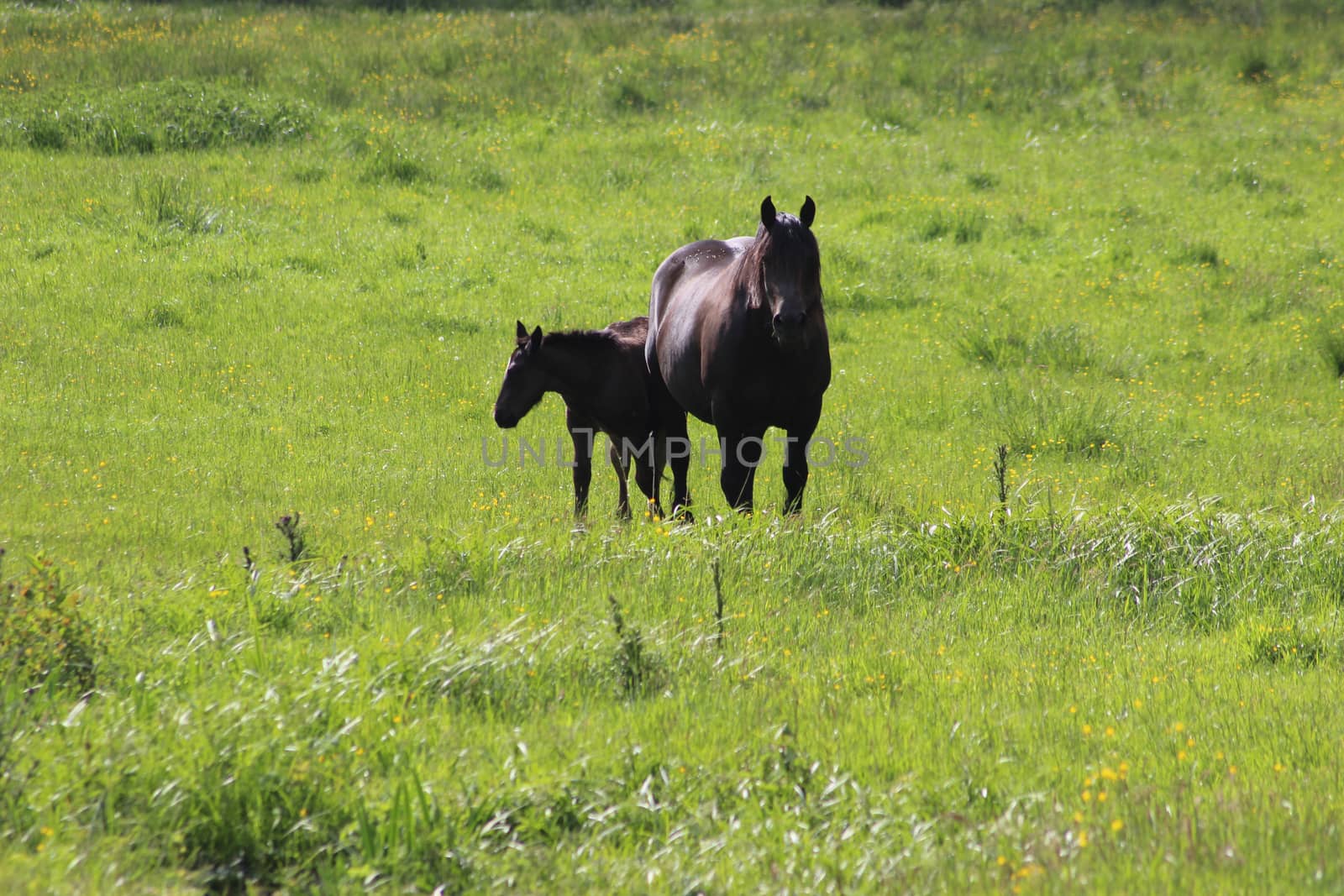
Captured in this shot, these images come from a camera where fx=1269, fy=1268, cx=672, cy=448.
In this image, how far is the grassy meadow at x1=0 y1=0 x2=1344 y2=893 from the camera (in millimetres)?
4020

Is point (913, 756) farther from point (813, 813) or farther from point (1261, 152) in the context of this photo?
point (1261, 152)

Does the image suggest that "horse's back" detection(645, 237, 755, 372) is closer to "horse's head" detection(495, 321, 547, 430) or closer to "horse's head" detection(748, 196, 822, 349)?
"horse's head" detection(495, 321, 547, 430)

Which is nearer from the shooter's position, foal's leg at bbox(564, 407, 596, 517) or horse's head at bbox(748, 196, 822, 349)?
horse's head at bbox(748, 196, 822, 349)

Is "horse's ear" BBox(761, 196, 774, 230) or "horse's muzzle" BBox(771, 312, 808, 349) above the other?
"horse's ear" BBox(761, 196, 774, 230)

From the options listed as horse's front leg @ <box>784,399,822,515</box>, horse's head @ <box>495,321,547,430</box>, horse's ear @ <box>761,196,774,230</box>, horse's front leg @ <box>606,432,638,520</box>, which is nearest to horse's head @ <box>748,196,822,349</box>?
horse's ear @ <box>761,196,774,230</box>

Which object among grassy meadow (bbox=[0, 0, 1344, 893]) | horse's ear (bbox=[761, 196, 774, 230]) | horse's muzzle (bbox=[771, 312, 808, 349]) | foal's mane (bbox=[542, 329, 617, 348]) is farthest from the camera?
foal's mane (bbox=[542, 329, 617, 348])

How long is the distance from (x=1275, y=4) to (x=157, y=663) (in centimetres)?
3006

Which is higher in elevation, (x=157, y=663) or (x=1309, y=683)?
(x=157, y=663)

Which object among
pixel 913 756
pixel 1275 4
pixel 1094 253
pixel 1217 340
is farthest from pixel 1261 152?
pixel 913 756

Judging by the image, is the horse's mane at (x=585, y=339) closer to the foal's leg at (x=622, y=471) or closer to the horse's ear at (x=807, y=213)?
the foal's leg at (x=622, y=471)

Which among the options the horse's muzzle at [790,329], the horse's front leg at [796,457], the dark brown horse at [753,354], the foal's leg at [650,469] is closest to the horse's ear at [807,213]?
the dark brown horse at [753,354]

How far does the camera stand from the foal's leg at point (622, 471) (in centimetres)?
894

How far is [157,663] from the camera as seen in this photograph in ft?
16.5

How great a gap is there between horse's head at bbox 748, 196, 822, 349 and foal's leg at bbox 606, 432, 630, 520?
1994 mm
